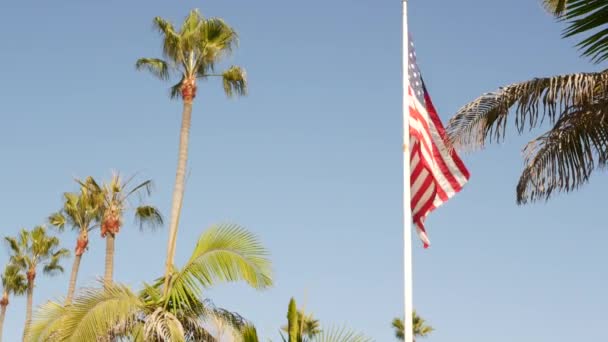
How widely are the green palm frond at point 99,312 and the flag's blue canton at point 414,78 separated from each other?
236 inches

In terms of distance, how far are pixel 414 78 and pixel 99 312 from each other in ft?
20.7

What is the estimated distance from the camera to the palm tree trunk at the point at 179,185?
15.5 meters

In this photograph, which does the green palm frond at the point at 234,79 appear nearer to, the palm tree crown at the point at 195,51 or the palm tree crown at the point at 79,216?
the palm tree crown at the point at 195,51

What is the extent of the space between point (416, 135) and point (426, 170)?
0.51m

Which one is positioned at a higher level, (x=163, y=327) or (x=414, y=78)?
(x=414, y=78)

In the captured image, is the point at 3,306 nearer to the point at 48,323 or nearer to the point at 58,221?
the point at 58,221

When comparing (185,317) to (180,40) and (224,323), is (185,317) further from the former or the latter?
Answer: (180,40)

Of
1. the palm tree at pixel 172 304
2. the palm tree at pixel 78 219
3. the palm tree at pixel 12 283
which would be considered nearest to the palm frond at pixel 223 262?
the palm tree at pixel 172 304

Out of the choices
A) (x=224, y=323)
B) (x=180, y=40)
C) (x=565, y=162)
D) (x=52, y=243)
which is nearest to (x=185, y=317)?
(x=224, y=323)

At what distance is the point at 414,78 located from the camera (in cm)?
1218

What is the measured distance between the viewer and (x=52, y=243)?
5578 cm

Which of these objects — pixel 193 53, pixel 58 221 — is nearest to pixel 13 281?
pixel 58 221

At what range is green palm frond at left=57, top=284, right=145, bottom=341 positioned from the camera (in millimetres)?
13977

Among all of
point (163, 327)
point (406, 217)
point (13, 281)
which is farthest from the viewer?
point (13, 281)
